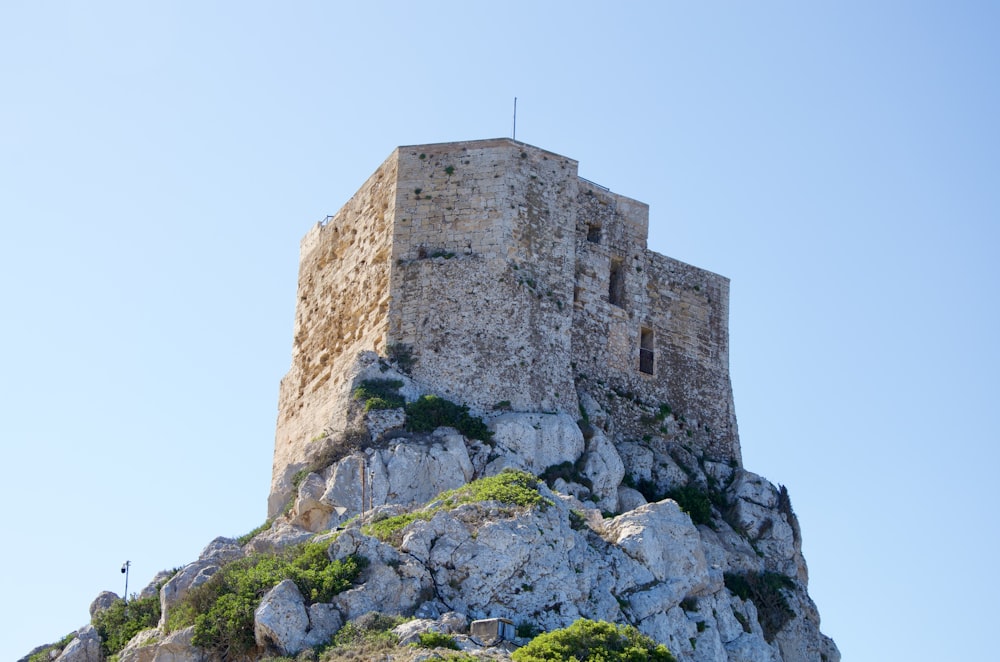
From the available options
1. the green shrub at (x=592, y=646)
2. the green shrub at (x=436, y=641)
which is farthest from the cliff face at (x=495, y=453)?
the green shrub at (x=592, y=646)

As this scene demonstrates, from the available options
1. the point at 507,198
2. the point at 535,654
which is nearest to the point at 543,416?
the point at 507,198

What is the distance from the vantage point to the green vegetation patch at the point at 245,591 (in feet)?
112

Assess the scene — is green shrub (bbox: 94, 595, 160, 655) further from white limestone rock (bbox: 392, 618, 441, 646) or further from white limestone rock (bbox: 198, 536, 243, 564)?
white limestone rock (bbox: 392, 618, 441, 646)

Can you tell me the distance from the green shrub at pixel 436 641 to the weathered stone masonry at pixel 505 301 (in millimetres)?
9612

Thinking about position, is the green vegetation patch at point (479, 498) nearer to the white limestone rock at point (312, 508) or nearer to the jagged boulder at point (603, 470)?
the white limestone rock at point (312, 508)

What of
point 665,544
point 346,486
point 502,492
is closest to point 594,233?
point 346,486

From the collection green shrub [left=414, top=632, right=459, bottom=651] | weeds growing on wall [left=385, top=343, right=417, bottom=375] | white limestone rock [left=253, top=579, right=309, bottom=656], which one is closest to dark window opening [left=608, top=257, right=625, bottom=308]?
weeds growing on wall [left=385, top=343, right=417, bottom=375]

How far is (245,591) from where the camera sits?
34750mm

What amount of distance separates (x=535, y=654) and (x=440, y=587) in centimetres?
351

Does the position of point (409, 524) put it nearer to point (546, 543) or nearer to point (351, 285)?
point (546, 543)

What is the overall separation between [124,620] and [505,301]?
11009 millimetres

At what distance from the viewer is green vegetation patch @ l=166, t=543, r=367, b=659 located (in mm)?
34188

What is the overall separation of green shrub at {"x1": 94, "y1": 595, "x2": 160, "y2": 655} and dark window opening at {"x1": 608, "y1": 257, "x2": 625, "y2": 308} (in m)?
13.8

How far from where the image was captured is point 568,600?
34.9 metres
